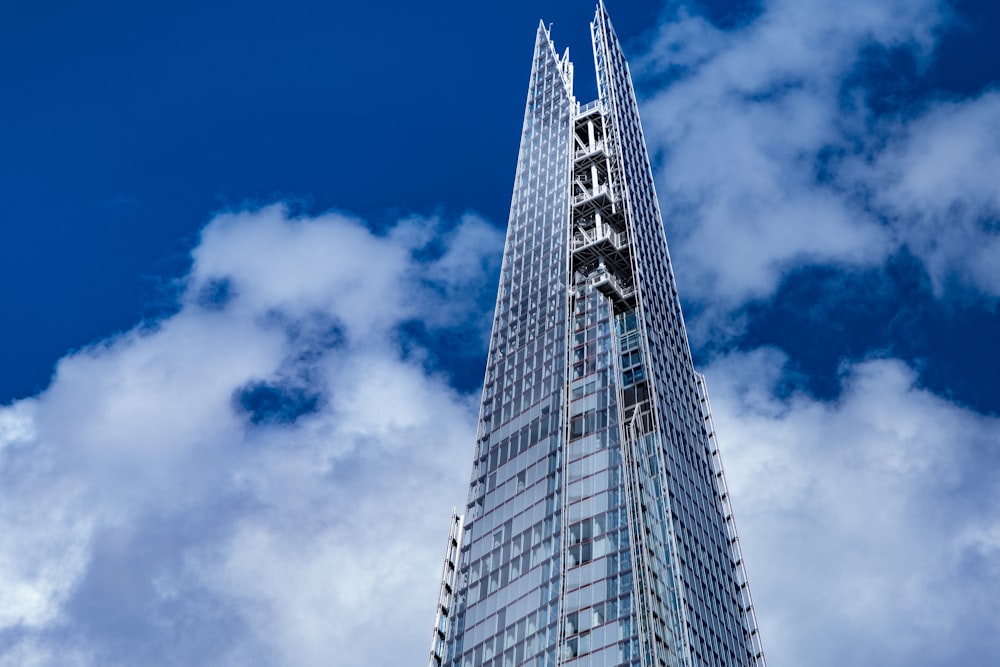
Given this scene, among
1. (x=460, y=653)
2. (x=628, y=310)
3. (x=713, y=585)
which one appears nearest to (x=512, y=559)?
(x=460, y=653)

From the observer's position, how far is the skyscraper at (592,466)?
391 feet

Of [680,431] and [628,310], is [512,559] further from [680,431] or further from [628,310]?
[628,310]

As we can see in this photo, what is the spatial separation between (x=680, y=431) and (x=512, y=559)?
76.5 ft

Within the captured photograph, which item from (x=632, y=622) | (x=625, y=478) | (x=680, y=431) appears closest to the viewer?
(x=632, y=622)

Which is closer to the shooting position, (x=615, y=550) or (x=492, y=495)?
(x=615, y=550)

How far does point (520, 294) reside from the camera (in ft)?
536

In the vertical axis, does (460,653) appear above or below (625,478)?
below

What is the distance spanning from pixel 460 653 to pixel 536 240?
58933 millimetres

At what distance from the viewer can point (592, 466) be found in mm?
130875

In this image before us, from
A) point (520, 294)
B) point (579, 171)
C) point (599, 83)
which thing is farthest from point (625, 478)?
point (599, 83)

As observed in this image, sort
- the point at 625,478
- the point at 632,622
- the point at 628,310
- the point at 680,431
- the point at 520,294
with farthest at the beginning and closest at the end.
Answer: the point at 520,294
the point at 628,310
the point at 680,431
the point at 625,478
the point at 632,622

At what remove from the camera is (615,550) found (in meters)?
121

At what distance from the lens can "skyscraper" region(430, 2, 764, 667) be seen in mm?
119312

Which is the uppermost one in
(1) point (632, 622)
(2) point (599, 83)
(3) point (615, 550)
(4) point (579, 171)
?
(2) point (599, 83)
